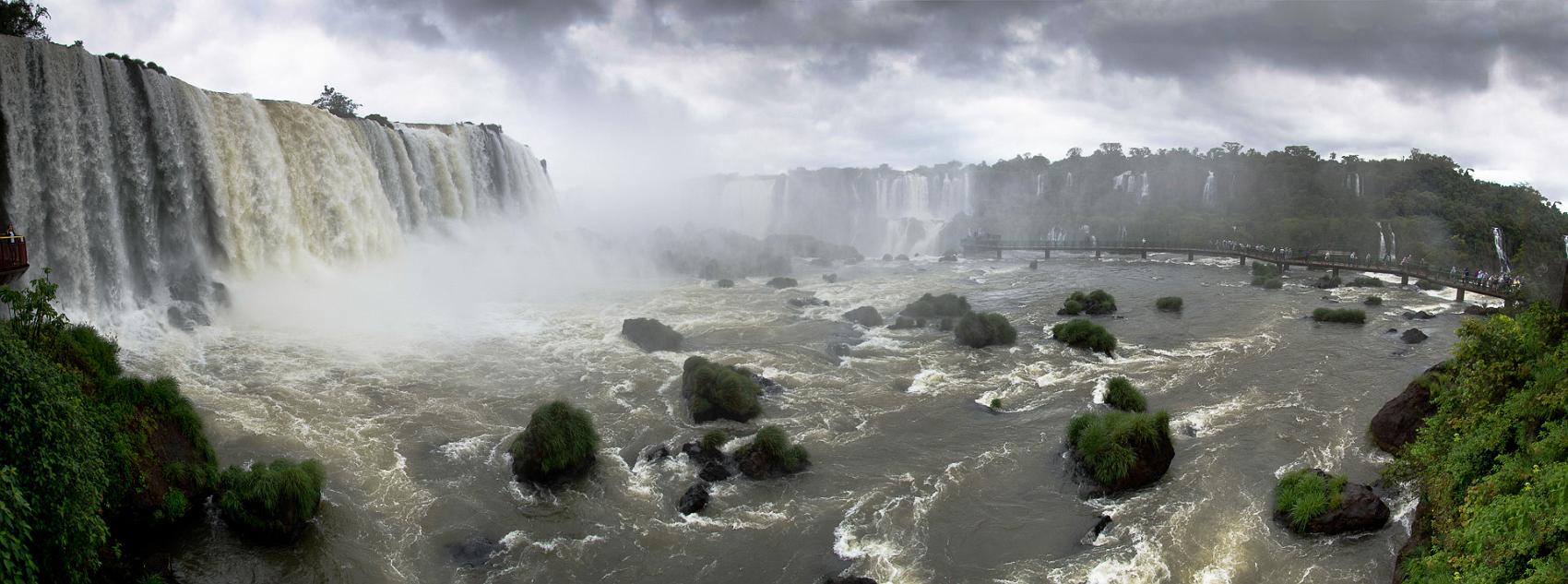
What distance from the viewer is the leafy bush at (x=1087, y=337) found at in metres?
25.8

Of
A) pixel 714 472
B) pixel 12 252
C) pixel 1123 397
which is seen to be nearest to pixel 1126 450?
pixel 1123 397

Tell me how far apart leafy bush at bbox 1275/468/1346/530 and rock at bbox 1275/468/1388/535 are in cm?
9

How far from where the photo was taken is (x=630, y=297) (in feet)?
129

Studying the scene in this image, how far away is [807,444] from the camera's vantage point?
17.9 metres

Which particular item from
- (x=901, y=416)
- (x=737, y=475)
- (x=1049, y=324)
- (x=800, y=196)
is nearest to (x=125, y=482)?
(x=737, y=475)

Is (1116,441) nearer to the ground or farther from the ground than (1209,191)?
nearer to the ground

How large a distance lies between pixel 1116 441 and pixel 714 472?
8157 mm

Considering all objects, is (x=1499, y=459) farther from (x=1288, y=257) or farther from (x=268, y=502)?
(x=1288, y=257)

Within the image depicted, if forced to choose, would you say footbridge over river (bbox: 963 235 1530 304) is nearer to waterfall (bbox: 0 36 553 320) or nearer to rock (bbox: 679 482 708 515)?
rock (bbox: 679 482 708 515)

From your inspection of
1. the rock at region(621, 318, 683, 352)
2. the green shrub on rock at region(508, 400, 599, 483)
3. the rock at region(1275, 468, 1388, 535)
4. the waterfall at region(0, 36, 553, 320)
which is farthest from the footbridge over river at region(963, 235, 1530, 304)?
the waterfall at region(0, 36, 553, 320)

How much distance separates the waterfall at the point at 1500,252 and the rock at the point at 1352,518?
36.3m

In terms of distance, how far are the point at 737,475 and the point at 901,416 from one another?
18.3 ft

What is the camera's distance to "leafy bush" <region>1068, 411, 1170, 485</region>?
15.0m

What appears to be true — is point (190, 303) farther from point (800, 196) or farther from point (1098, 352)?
point (800, 196)
